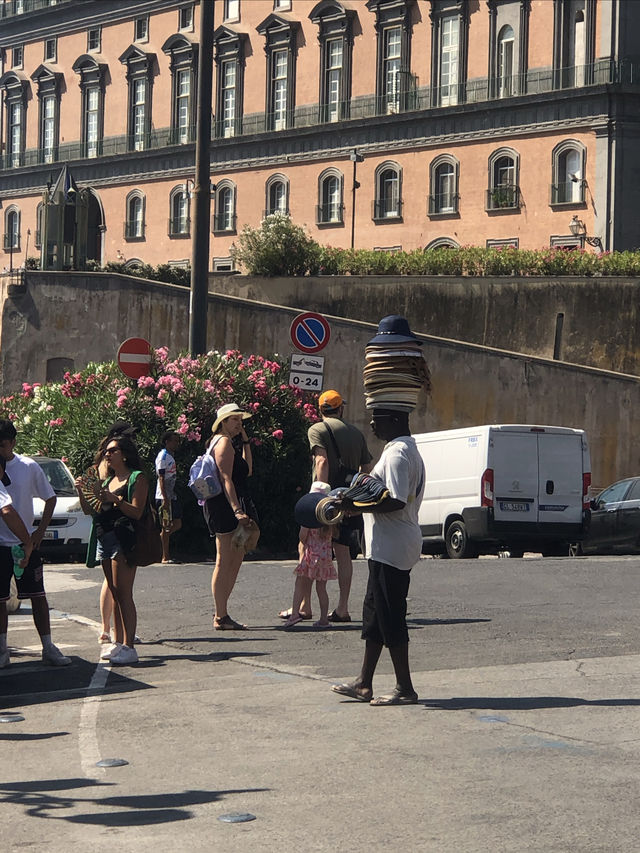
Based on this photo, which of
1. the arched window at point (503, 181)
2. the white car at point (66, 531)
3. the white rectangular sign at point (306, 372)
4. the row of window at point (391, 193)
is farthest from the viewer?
the arched window at point (503, 181)

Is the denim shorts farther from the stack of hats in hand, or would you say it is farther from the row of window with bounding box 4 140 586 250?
the row of window with bounding box 4 140 586 250

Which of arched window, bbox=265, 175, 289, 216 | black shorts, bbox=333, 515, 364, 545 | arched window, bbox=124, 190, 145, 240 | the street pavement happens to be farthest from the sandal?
arched window, bbox=124, 190, 145, 240

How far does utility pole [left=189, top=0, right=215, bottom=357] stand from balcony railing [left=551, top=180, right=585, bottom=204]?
96.6 ft

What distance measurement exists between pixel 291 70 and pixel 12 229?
18407mm

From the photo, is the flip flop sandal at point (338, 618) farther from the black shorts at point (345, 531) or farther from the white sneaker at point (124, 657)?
the white sneaker at point (124, 657)

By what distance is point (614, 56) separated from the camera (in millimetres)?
49438

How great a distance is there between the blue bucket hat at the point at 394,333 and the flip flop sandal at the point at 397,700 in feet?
6.90

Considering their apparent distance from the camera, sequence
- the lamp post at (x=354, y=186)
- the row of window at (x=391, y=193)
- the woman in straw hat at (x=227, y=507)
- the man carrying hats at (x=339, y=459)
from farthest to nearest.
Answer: the lamp post at (x=354, y=186)
the row of window at (x=391, y=193)
the man carrying hats at (x=339, y=459)
the woman in straw hat at (x=227, y=507)

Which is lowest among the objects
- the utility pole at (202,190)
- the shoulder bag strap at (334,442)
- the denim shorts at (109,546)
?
the denim shorts at (109,546)

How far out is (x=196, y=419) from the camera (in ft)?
71.5

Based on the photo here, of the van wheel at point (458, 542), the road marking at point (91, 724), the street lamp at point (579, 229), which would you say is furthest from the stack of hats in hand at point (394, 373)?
the street lamp at point (579, 229)

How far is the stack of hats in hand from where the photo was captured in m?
9.41

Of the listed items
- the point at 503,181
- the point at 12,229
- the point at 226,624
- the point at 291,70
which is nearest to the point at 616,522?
the point at 226,624

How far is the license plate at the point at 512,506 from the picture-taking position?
2269 cm
